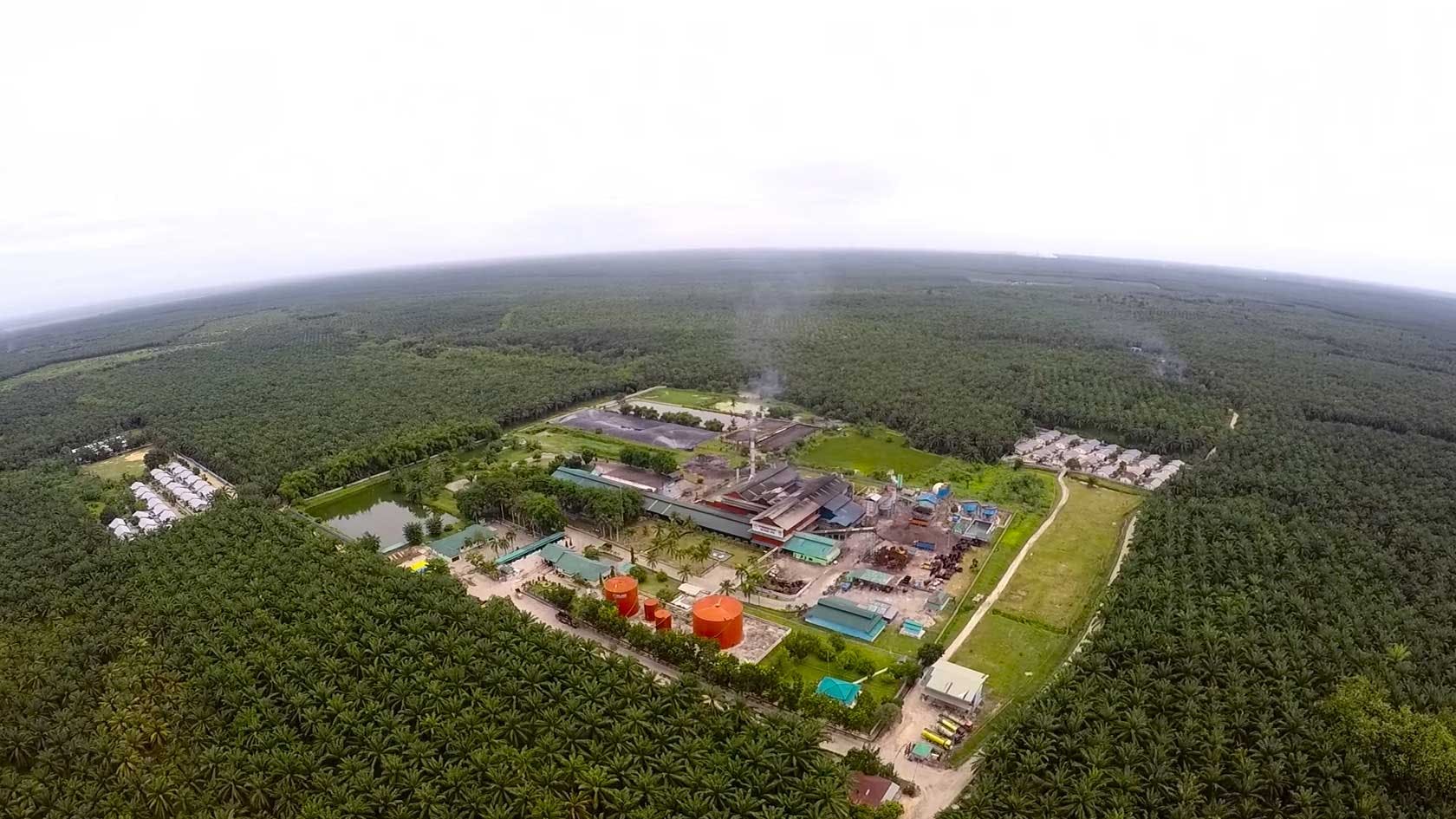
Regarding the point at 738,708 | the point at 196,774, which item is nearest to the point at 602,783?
the point at 738,708

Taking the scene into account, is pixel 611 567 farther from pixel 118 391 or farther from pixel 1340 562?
pixel 118 391

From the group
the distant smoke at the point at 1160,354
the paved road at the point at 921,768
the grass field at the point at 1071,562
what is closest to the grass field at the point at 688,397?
the grass field at the point at 1071,562

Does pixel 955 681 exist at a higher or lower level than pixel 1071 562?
lower

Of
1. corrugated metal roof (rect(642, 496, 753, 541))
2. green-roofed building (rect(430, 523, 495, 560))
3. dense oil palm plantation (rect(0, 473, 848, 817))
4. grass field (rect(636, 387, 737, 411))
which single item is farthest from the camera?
grass field (rect(636, 387, 737, 411))

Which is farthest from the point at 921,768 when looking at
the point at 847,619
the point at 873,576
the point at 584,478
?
the point at 584,478

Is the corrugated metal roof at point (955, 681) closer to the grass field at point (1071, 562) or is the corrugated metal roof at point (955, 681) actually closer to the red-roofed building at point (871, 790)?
the red-roofed building at point (871, 790)

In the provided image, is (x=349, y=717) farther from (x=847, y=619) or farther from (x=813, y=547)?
(x=813, y=547)

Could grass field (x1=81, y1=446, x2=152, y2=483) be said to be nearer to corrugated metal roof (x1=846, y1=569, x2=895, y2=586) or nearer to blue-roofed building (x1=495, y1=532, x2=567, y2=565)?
blue-roofed building (x1=495, y1=532, x2=567, y2=565)

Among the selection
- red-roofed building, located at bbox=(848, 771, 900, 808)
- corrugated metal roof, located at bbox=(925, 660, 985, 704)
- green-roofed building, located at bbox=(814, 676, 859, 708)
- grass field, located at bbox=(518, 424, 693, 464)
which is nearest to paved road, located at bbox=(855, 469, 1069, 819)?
red-roofed building, located at bbox=(848, 771, 900, 808)
